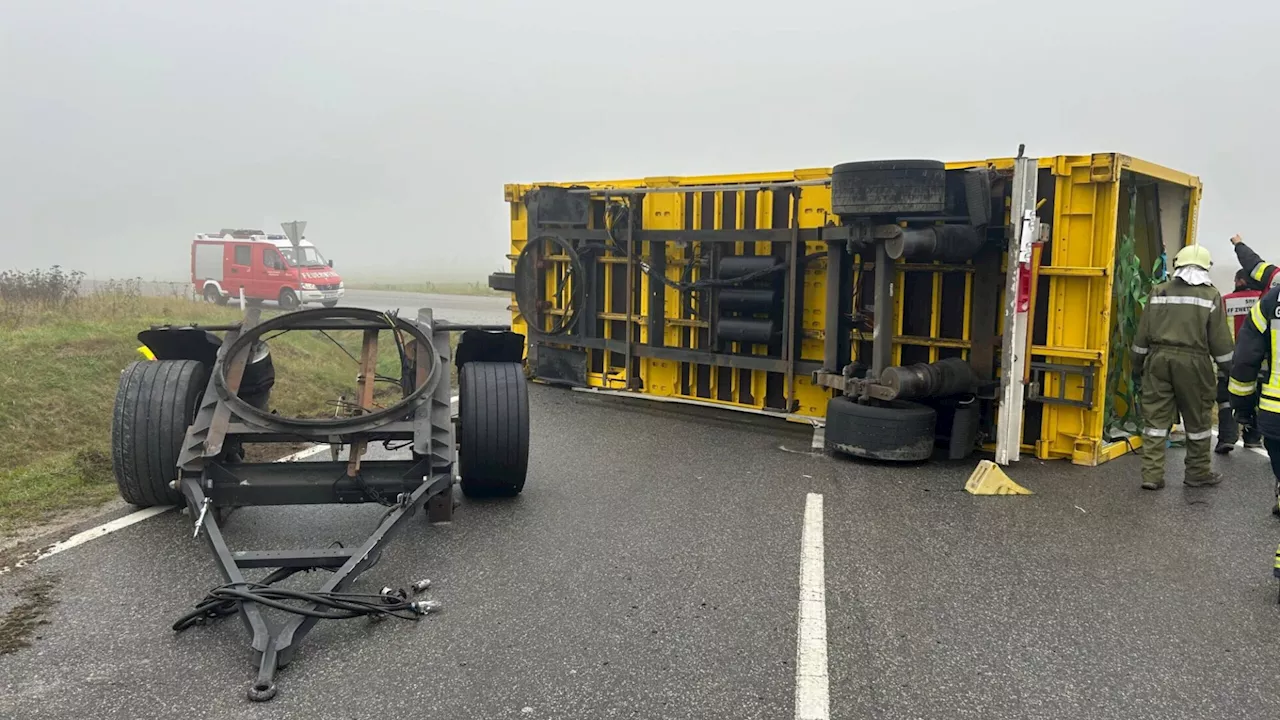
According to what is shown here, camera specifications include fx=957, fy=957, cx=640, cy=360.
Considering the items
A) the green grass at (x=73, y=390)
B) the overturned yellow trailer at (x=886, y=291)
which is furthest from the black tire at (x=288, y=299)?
the overturned yellow trailer at (x=886, y=291)

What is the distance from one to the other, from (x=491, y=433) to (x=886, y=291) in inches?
139

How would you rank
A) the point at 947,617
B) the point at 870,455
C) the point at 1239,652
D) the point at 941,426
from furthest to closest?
1. the point at 941,426
2. the point at 870,455
3. the point at 947,617
4. the point at 1239,652

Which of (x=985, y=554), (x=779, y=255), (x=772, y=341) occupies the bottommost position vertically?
(x=985, y=554)

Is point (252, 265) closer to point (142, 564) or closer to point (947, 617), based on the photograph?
point (142, 564)

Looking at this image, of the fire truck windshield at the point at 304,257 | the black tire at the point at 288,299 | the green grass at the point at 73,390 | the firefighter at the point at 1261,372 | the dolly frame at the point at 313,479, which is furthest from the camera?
the fire truck windshield at the point at 304,257

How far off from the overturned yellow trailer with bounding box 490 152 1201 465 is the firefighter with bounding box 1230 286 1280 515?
1.83 metres

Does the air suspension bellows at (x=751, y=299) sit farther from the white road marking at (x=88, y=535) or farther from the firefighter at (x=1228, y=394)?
the white road marking at (x=88, y=535)

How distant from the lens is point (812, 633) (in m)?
4.04

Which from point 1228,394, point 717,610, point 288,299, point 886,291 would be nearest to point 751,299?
point 886,291

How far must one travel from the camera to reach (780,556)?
5.11 m

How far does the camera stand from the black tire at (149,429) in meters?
5.51

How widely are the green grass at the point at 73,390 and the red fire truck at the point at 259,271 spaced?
11.0m

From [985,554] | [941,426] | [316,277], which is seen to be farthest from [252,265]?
[985,554]

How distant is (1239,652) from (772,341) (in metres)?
5.39
